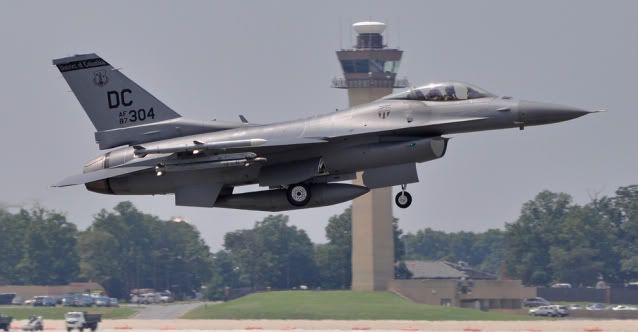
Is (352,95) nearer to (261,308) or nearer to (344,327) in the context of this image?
(261,308)

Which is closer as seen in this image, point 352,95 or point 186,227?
point 352,95

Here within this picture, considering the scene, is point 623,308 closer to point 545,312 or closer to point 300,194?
point 545,312

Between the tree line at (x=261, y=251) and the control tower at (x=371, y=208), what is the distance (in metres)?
9.73

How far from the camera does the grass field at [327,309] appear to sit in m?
86.4

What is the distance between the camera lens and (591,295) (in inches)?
4419

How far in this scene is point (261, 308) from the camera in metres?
90.9

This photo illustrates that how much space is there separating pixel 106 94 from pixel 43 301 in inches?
2172

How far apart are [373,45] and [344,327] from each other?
4759 centimetres

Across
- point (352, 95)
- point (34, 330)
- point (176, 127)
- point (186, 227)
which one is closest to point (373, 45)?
point (352, 95)

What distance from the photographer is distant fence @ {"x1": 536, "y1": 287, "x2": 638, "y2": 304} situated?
109500 mm

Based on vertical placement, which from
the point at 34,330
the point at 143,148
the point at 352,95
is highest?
the point at 352,95

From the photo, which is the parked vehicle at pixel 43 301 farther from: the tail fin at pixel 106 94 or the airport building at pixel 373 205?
the tail fin at pixel 106 94

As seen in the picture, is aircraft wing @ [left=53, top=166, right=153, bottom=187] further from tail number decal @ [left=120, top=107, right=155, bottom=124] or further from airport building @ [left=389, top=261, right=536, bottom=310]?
airport building @ [left=389, top=261, right=536, bottom=310]

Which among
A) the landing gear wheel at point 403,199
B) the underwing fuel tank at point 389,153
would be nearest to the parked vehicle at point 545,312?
the landing gear wheel at point 403,199
